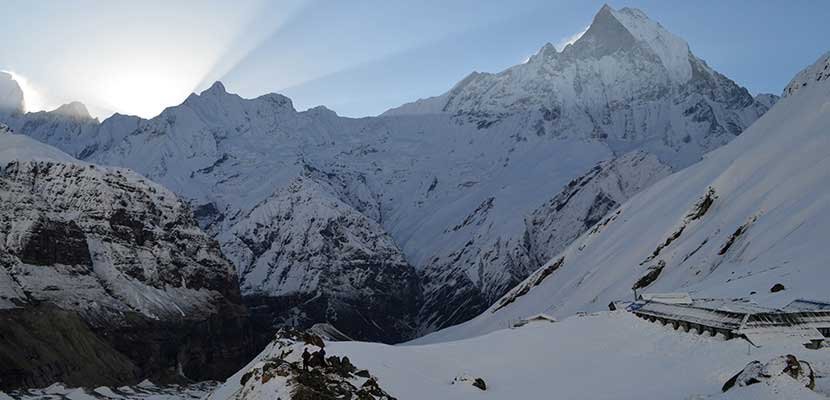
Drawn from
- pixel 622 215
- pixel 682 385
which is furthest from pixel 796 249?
pixel 622 215

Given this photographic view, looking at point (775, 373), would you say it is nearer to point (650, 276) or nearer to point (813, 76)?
point (650, 276)

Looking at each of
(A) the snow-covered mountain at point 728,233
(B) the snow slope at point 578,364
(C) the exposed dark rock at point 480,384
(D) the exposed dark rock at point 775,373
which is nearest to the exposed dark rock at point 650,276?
(A) the snow-covered mountain at point 728,233

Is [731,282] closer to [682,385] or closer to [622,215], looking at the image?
[682,385]

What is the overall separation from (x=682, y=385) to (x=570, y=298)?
101 metres

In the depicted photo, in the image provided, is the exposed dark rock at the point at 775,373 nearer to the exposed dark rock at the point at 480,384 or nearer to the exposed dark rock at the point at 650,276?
the exposed dark rock at the point at 480,384

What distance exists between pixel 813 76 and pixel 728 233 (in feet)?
245

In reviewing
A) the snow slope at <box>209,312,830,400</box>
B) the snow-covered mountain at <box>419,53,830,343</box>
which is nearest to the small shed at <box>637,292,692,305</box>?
the snow-covered mountain at <box>419,53,830,343</box>

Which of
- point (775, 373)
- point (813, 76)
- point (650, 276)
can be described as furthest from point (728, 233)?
point (775, 373)

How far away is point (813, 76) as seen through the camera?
163 meters

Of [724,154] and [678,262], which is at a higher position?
[724,154]

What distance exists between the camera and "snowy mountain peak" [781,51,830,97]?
520 feet

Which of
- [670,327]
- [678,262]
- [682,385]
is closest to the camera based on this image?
[682,385]

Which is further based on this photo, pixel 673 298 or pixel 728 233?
pixel 728 233

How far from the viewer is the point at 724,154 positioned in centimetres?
16238
